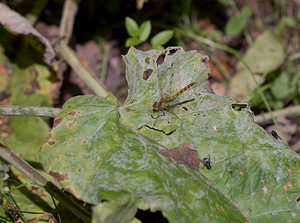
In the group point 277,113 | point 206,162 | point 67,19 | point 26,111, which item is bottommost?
point 277,113

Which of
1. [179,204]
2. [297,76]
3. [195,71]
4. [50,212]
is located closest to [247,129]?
[195,71]

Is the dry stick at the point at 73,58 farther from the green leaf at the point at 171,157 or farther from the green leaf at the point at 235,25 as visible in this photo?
the green leaf at the point at 235,25

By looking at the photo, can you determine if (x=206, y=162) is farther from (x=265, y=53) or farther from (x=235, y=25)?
(x=235, y=25)

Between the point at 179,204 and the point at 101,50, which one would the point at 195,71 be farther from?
the point at 101,50

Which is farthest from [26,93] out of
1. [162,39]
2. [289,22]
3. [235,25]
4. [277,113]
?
[289,22]

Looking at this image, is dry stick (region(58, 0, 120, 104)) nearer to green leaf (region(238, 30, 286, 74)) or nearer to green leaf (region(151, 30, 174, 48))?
green leaf (region(151, 30, 174, 48))

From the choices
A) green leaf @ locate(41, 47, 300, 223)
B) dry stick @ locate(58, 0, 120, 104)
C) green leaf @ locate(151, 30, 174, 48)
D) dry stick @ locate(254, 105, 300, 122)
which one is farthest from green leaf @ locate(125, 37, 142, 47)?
dry stick @ locate(254, 105, 300, 122)
